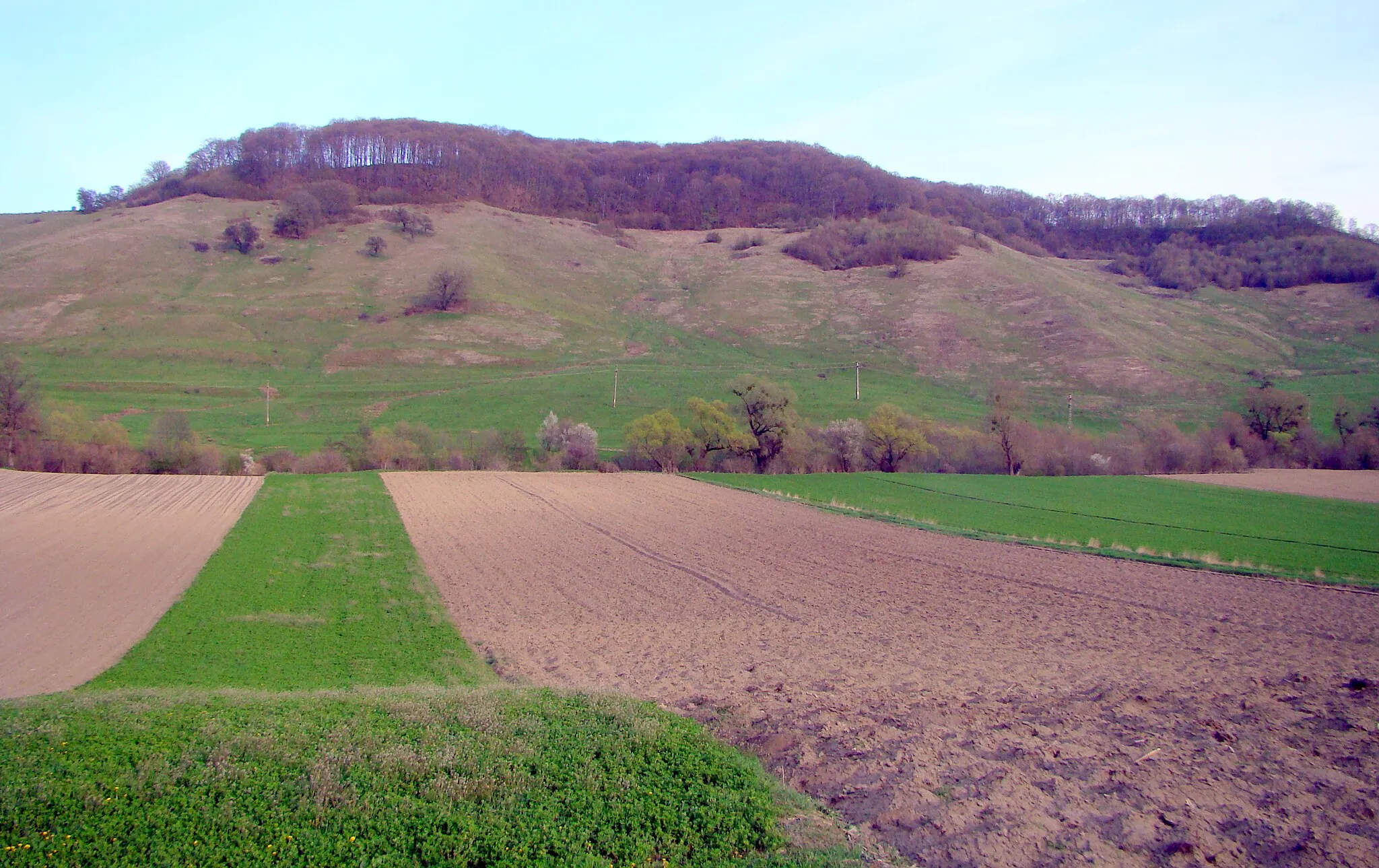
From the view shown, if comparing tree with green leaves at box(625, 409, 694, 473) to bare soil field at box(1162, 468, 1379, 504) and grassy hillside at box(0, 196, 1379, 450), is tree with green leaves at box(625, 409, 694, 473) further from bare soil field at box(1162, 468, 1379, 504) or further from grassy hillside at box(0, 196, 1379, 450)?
bare soil field at box(1162, 468, 1379, 504)

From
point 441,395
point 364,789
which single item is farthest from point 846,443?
point 364,789

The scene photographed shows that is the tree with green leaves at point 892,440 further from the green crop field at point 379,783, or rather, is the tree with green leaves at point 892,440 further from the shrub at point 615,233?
the shrub at point 615,233

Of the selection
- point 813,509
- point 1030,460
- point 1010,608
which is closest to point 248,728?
point 1010,608

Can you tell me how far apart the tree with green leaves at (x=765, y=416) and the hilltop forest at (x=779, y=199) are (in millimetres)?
61968

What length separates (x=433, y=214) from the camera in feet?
382

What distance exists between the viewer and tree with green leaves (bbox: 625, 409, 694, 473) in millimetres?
51875

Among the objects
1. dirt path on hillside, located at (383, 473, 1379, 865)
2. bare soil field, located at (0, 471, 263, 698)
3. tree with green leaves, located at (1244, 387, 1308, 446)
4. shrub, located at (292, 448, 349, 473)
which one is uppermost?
tree with green leaves, located at (1244, 387, 1308, 446)

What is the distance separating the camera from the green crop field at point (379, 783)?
5.60 metres

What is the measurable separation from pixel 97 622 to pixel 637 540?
1551cm

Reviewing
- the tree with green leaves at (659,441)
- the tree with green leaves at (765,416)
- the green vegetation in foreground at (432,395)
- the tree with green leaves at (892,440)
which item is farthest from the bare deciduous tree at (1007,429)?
the tree with green leaves at (659,441)

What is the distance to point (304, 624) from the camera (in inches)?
615

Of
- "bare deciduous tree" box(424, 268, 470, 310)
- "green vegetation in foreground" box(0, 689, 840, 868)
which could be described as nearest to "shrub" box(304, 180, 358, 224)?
"bare deciduous tree" box(424, 268, 470, 310)

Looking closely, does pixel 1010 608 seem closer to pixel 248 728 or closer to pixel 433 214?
pixel 248 728

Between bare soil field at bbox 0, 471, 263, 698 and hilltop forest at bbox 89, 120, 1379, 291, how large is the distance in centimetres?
9263
